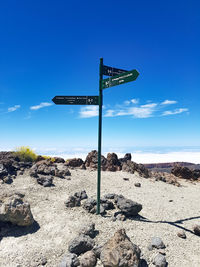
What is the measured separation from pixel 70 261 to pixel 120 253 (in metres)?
1.10

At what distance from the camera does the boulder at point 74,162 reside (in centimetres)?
1435

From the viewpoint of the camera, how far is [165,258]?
461 cm

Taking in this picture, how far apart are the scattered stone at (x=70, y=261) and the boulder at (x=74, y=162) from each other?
32.3 ft

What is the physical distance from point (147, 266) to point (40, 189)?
522 cm

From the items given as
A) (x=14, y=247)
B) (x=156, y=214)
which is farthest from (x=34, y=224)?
(x=156, y=214)

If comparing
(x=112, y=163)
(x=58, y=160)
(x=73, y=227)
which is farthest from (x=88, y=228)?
(x=58, y=160)

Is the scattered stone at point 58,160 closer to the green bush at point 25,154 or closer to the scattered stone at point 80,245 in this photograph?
the green bush at point 25,154

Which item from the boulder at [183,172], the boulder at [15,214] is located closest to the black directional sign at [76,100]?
the boulder at [15,214]

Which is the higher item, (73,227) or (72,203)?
(72,203)

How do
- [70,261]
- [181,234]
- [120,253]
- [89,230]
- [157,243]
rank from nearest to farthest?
[120,253], [70,261], [157,243], [89,230], [181,234]

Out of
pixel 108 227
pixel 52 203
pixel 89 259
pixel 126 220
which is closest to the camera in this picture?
pixel 89 259

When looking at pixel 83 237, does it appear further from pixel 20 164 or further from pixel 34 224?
pixel 20 164

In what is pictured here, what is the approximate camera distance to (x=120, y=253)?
416cm

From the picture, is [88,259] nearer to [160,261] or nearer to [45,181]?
[160,261]
